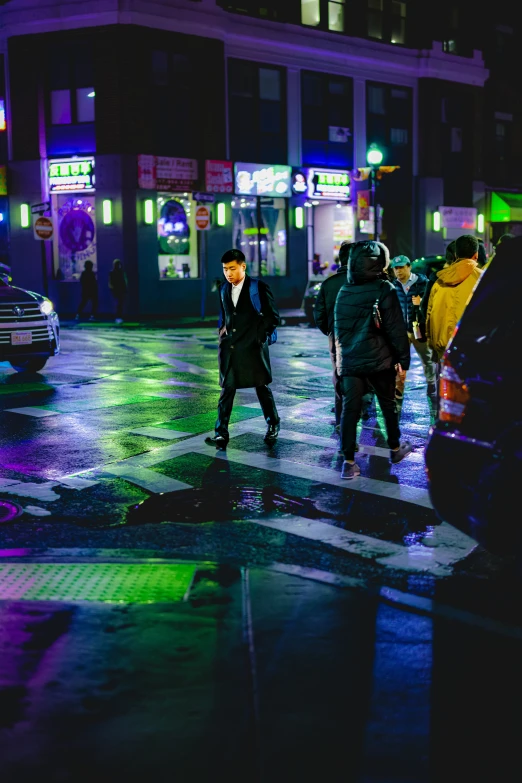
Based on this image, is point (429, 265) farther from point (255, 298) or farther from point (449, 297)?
point (255, 298)

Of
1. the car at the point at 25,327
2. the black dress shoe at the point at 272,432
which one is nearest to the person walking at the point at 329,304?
the black dress shoe at the point at 272,432

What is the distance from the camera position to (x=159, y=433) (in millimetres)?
10555

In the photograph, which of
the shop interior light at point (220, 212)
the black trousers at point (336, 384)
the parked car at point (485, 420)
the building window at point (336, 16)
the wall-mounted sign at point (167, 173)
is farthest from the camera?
the building window at point (336, 16)

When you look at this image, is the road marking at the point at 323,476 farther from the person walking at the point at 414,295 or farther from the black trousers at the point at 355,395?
the person walking at the point at 414,295

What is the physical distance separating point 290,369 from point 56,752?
43.0ft

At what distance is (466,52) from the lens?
41938mm

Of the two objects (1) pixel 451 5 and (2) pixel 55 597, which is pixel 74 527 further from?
(1) pixel 451 5

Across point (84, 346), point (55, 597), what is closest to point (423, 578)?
point (55, 597)

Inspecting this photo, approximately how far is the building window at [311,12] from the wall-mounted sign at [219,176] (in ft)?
22.9

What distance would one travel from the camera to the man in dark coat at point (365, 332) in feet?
26.5

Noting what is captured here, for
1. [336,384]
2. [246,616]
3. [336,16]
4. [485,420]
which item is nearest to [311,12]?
[336,16]

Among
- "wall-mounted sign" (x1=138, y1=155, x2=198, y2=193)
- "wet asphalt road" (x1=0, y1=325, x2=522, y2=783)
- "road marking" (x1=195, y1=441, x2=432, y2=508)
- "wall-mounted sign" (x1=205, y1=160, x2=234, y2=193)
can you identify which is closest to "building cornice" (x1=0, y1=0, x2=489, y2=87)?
"wall-mounted sign" (x1=205, y1=160, x2=234, y2=193)

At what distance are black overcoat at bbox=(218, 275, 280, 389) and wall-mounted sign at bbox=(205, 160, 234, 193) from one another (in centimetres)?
2438

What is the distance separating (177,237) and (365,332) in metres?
26.0
